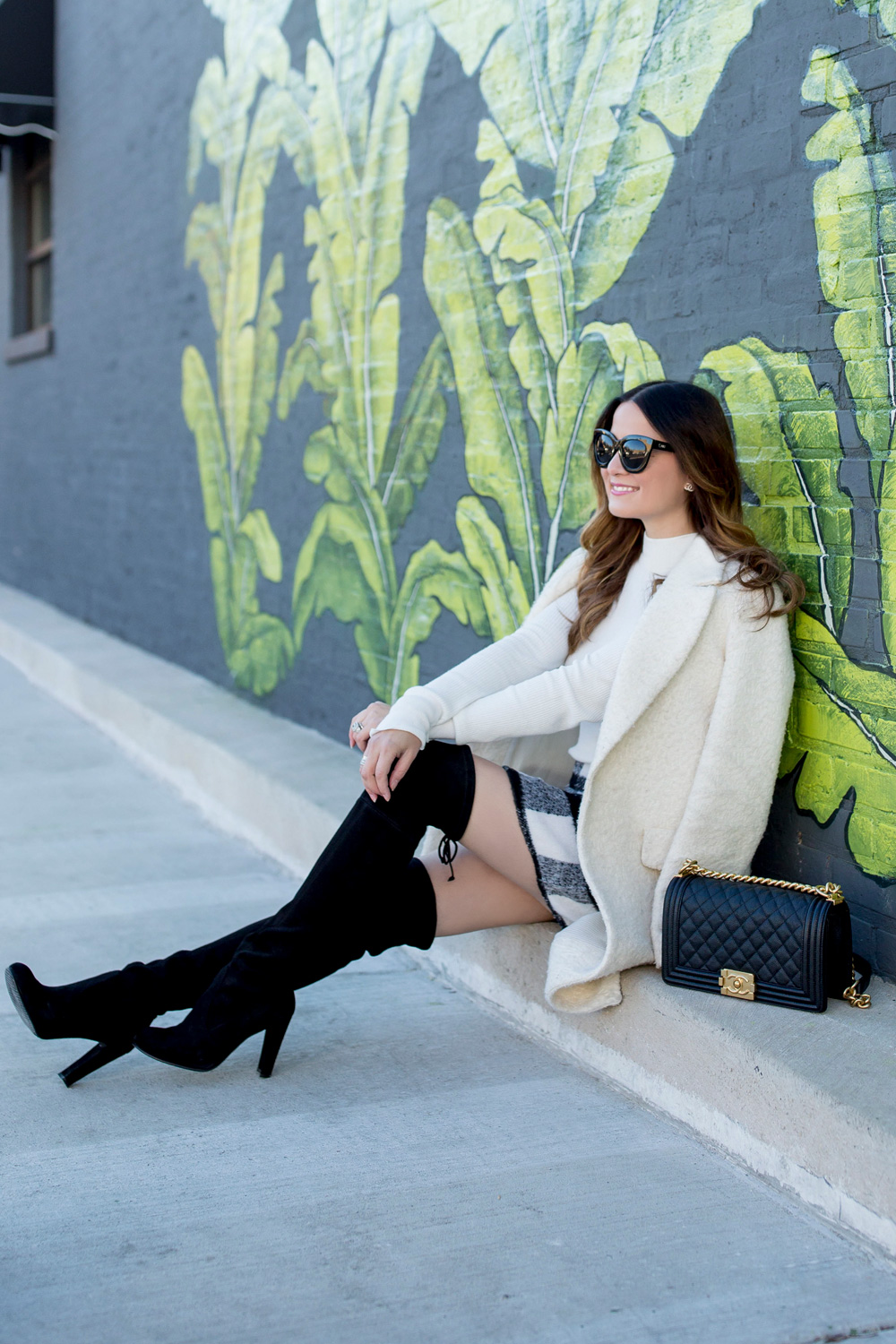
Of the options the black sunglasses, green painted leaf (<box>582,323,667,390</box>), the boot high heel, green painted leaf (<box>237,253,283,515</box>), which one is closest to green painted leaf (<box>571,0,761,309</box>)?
green painted leaf (<box>582,323,667,390</box>)

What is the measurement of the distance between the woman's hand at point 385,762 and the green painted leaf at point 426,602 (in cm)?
167

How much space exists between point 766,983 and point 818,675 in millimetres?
702

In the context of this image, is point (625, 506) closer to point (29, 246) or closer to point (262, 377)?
point (262, 377)

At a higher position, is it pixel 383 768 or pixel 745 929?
pixel 383 768

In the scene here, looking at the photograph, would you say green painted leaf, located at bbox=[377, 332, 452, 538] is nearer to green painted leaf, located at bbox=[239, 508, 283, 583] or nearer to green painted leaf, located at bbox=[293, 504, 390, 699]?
green painted leaf, located at bbox=[293, 504, 390, 699]

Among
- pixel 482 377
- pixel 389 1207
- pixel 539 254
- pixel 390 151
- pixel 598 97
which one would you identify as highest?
pixel 390 151

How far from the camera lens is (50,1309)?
6.72ft

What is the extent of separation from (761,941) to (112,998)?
1.33 m

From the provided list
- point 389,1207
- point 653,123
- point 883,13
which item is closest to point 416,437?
point 653,123

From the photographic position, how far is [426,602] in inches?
190

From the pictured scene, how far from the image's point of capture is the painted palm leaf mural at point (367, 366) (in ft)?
15.7

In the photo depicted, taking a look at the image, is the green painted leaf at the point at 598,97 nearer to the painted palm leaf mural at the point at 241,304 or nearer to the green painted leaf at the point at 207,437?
the painted palm leaf mural at the point at 241,304

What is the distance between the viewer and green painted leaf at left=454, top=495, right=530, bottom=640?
14.1 feet

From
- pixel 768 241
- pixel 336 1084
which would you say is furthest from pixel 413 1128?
pixel 768 241
